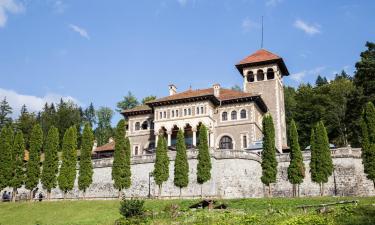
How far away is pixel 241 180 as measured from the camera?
135ft

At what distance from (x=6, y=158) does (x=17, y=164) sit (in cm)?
114

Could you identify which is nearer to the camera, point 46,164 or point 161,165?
point 161,165

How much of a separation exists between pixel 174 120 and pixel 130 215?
27696 mm

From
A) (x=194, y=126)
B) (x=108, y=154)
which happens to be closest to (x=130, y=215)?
(x=194, y=126)

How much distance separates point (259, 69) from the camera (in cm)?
5888

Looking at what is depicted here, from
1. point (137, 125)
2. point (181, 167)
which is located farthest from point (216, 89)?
point (181, 167)

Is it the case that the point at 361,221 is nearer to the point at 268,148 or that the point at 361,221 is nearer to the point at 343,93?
the point at 268,148

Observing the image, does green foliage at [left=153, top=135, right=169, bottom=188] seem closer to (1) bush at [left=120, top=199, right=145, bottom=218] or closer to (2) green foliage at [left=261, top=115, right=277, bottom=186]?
(2) green foliage at [left=261, top=115, right=277, bottom=186]

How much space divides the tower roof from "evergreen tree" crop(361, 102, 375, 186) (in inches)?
831

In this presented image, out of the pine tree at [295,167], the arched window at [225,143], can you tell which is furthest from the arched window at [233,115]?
the pine tree at [295,167]

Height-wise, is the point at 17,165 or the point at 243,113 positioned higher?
the point at 243,113

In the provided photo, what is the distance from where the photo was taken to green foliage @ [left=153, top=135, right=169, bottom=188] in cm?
4012

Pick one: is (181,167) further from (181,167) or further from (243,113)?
(243,113)

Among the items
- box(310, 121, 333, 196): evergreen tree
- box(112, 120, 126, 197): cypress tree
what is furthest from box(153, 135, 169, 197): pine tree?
box(310, 121, 333, 196): evergreen tree
